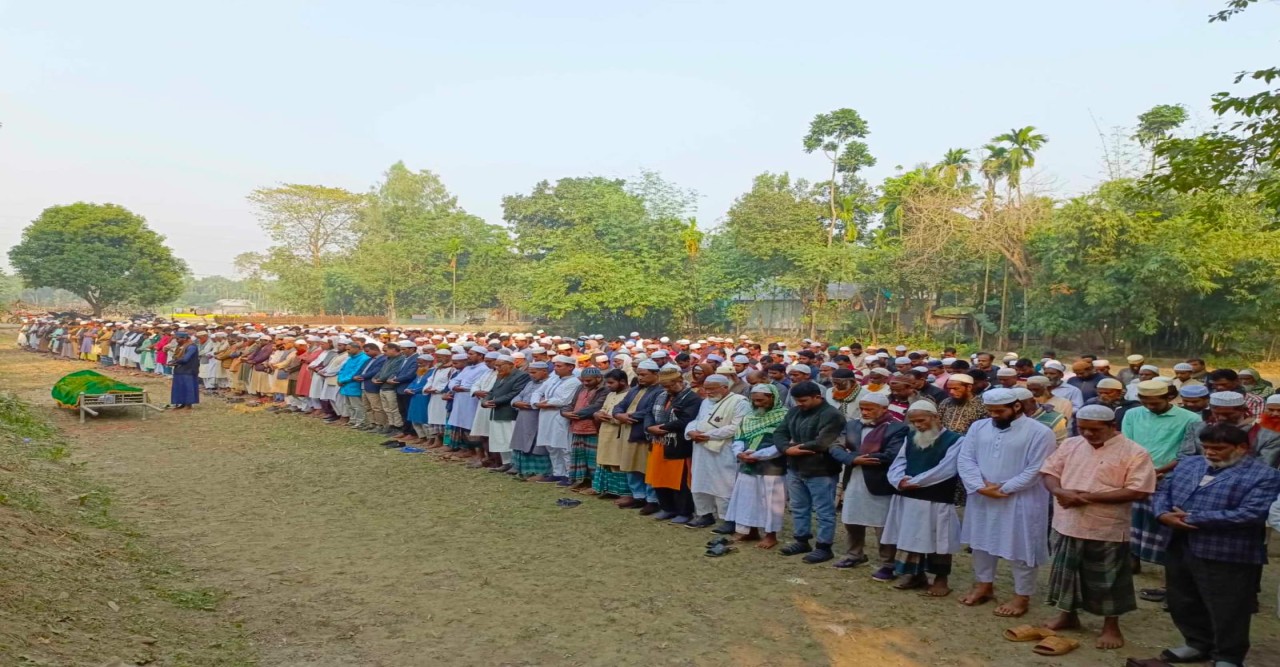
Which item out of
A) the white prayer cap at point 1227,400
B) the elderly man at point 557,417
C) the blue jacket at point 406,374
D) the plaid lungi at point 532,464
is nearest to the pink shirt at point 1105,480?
the white prayer cap at point 1227,400

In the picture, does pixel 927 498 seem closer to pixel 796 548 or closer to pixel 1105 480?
pixel 1105 480

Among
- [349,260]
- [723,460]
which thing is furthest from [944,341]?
[349,260]

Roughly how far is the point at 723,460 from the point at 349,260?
5535 cm

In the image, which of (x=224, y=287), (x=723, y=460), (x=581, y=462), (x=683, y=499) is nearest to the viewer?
(x=723, y=460)

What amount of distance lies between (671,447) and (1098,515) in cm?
390

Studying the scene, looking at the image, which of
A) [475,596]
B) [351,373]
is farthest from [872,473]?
[351,373]

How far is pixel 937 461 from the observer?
5.82 meters

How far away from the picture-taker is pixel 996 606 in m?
5.64

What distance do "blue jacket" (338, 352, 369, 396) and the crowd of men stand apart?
1.37 metres

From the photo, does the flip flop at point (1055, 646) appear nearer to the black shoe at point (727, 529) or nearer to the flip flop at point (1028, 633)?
the flip flop at point (1028, 633)

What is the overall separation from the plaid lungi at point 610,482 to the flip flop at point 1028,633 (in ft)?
14.3

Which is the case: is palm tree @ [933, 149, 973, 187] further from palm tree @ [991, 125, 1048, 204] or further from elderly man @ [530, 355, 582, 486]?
elderly man @ [530, 355, 582, 486]

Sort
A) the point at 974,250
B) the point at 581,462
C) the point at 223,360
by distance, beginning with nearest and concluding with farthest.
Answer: the point at 581,462
the point at 223,360
the point at 974,250

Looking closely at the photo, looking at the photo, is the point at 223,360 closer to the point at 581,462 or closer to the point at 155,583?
the point at 581,462
